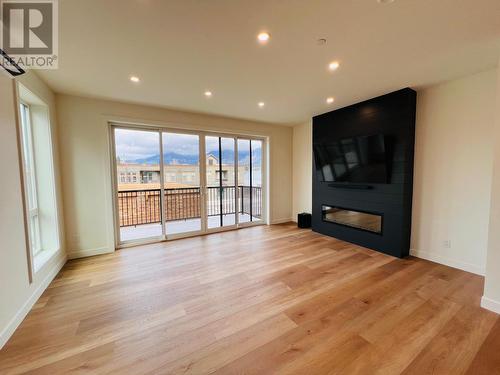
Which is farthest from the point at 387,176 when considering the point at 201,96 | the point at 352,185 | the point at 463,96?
the point at 201,96

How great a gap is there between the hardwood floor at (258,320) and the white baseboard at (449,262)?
0.47 ft

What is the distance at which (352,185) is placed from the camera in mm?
3812

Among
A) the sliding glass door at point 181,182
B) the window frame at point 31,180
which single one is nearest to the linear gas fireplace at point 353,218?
the sliding glass door at point 181,182

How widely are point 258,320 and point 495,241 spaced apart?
236 centimetres

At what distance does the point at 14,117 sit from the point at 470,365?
170 inches

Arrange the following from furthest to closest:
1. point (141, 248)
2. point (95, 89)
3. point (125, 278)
Result: point (141, 248) < point (95, 89) < point (125, 278)

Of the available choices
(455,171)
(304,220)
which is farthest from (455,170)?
(304,220)

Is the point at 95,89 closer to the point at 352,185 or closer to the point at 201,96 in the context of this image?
the point at 201,96

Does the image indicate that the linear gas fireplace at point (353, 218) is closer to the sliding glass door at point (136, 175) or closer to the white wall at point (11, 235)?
the sliding glass door at point (136, 175)

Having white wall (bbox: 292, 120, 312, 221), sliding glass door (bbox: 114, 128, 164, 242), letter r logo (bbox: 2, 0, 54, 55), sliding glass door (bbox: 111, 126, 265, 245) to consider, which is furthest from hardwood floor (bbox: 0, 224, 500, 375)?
letter r logo (bbox: 2, 0, 54, 55)

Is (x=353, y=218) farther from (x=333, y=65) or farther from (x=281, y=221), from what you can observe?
(x=333, y=65)

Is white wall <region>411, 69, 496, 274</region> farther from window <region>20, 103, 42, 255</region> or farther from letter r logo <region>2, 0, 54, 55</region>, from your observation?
window <region>20, 103, 42, 255</region>

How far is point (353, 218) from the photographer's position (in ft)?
13.0

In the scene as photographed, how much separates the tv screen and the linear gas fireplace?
0.62 m
